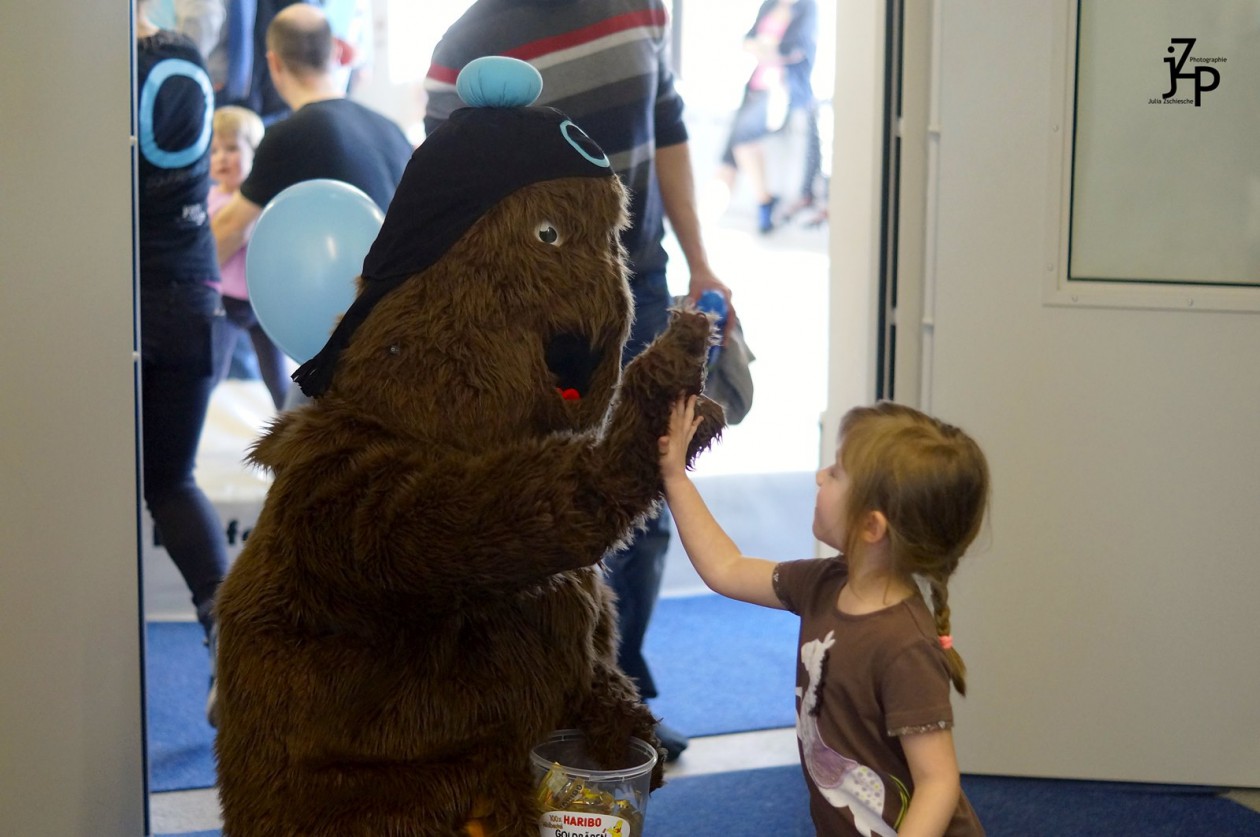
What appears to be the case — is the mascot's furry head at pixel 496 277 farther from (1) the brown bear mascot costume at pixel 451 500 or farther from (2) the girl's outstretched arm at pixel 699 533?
(2) the girl's outstretched arm at pixel 699 533

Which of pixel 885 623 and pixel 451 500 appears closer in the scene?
pixel 451 500

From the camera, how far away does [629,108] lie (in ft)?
7.24

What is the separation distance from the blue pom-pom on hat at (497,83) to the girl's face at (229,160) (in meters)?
2.19

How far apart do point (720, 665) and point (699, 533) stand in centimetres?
188

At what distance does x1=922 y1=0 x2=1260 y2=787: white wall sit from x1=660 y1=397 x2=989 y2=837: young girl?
101 cm

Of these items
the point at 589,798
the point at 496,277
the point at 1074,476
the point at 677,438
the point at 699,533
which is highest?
the point at 496,277

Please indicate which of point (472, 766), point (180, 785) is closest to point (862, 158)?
point (472, 766)

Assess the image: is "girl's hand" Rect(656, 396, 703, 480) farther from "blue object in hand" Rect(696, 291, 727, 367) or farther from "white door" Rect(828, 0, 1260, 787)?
"white door" Rect(828, 0, 1260, 787)

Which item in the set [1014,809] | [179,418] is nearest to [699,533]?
[1014,809]

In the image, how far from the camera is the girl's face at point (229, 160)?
334 centimetres

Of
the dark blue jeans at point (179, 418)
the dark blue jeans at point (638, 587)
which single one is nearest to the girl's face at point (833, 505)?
the dark blue jeans at point (638, 587)

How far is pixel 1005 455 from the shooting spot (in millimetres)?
2287

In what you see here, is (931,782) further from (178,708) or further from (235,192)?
(235,192)

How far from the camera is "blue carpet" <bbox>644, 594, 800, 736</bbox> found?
9.08 feet
